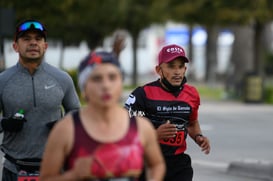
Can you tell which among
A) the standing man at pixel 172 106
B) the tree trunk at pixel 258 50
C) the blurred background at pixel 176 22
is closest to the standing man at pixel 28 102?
the standing man at pixel 172 106

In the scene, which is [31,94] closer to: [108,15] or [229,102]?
[229,102]

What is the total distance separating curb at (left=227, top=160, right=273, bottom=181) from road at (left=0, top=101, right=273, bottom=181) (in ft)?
0.17

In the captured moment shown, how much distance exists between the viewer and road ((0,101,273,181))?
574 inches

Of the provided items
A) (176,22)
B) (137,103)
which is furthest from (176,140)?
(176,22)

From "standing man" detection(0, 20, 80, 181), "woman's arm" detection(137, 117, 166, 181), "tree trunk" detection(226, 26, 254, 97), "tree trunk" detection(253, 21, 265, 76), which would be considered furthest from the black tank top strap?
"tree trunk" detection(226, 26, 254, 97)

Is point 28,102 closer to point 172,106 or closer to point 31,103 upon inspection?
point 31,103

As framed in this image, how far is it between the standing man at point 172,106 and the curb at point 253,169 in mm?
5846

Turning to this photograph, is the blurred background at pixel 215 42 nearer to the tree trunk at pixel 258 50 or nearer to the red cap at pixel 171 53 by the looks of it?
the tree trunk at pixel 258 50

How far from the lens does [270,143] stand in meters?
19.3

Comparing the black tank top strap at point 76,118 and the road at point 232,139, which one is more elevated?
the black tank top strap at point 76,118

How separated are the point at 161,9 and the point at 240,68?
168 inches

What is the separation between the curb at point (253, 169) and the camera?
13.5 metres

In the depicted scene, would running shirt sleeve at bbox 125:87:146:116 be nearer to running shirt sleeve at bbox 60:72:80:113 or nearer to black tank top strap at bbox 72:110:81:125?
running shirt sleeve at bbox 60:72:80:113

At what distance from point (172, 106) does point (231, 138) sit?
13.1 m
